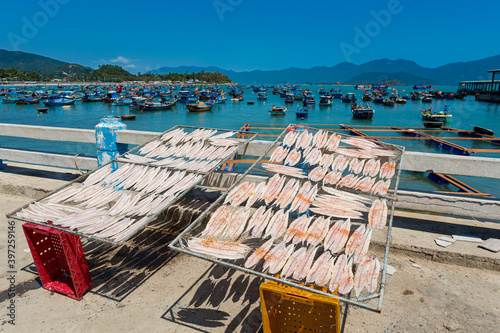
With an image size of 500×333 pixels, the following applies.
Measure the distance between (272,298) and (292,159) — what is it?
263cm

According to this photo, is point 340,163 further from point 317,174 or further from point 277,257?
point 277,257

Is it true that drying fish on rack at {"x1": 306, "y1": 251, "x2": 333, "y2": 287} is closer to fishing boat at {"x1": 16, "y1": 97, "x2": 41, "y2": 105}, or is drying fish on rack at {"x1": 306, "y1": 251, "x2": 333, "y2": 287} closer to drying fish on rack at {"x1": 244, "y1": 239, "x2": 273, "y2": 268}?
drying fish on rack at {"x1": 244, "y1": 239, "x2": 273, "y2": 268}

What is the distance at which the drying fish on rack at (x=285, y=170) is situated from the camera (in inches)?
178

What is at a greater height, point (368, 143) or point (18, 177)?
point (368, 143)

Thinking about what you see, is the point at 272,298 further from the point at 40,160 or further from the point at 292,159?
the point at 40,160

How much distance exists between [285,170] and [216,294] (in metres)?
2.06

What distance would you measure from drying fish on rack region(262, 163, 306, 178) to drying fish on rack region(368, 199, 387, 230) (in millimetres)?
1133

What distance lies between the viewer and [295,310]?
2.82 meters

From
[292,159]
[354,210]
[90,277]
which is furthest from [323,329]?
[90,277]

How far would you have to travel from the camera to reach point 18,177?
757 cm

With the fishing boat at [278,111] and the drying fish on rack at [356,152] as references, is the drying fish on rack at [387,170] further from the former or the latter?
the fishing boat at [278,111]

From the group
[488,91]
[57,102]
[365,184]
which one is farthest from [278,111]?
[488,91]

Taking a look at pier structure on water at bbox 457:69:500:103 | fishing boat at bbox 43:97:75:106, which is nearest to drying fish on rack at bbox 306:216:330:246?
fishing boat at bbox 43:97:75:106

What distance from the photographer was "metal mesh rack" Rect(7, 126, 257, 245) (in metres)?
3.42
